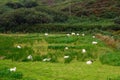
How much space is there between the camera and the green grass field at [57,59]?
24188 millimetres

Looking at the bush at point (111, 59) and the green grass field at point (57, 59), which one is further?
the bush at point (111, 59)

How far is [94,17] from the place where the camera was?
69.6 metres

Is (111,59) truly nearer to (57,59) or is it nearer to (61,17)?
(57,59)

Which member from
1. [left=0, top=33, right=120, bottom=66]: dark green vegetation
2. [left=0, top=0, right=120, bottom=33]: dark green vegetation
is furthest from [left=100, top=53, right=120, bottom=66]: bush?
[left=0, top=0, right=120, bottom=33]: dark green vegetation

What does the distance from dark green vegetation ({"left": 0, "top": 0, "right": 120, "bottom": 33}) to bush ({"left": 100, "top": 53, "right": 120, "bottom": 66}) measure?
28.5 m

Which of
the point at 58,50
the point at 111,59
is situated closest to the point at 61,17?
the point at 58,50

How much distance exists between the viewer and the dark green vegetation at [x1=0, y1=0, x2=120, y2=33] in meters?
58.9

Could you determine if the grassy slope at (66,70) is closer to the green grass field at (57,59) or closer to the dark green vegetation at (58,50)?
the green grass field at (57,59)

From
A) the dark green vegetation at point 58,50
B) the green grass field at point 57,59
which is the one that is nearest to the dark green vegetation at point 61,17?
the green grass field at point 57,59

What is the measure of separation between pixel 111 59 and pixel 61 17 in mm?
39004

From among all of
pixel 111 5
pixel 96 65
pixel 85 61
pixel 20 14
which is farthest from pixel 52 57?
pixel 111 5

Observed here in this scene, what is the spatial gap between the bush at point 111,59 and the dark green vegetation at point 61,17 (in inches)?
1122

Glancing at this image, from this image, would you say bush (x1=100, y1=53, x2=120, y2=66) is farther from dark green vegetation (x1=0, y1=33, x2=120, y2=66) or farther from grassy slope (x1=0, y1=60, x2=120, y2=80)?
grassy slope (x1=0, y1=60, x2=120, y2=80)

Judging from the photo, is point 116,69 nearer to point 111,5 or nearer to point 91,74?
point 91,74
